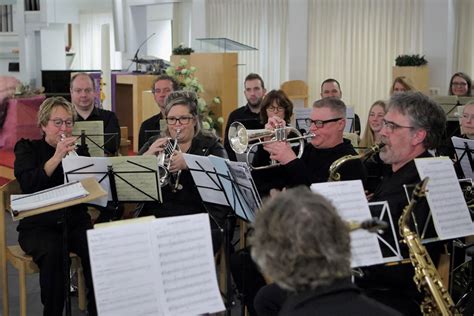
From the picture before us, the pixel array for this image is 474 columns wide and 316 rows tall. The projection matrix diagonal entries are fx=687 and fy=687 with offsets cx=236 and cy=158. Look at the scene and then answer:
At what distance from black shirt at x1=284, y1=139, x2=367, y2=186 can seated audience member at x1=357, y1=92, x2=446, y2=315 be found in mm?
536

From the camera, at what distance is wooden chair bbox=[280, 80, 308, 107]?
9.70 m

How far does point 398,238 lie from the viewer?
2736 millimetres

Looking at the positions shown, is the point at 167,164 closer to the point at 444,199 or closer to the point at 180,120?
the point at 180,120

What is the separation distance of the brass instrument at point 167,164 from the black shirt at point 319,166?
25.8 inches

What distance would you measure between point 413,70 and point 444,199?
589 cm

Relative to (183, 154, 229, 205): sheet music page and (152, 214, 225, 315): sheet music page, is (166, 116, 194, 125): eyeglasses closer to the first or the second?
(183, 154, 229, 205): sheet music page

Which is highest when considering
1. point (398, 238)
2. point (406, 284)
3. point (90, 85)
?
point (90, 85)

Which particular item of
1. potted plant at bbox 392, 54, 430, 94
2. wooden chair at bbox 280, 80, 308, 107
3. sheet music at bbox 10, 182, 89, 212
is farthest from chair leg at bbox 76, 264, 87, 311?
wooden chair at bbox 280, 80, 308, 107

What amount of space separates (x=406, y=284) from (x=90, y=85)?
10.4 ft

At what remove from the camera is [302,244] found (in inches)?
60.3

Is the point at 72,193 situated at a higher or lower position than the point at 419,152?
lower

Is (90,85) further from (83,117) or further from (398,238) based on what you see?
(398,238)

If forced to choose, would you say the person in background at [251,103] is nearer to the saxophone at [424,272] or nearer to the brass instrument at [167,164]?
the brass instrument at [167,164]

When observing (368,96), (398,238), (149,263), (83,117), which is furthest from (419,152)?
(368,96)
